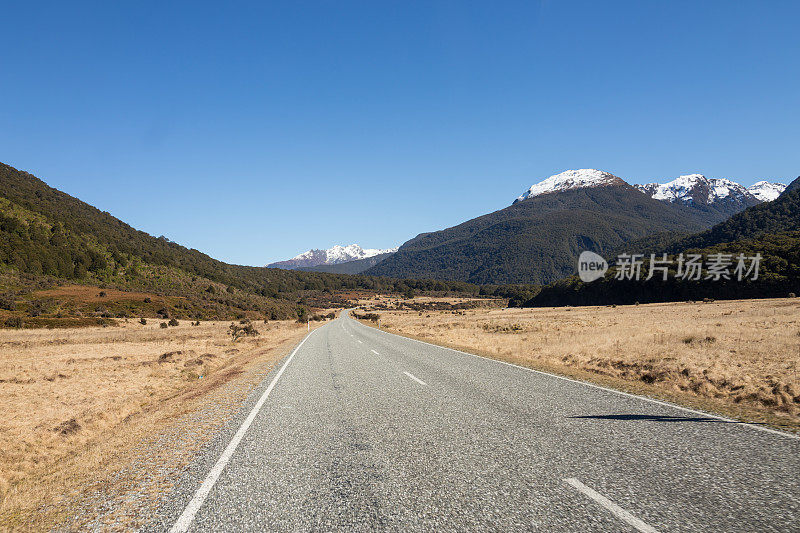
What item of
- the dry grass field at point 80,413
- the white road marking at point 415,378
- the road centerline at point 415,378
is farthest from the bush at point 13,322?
the white road marking at point 415,378

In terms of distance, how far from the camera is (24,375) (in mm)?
14789

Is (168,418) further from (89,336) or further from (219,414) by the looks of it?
(89,336)

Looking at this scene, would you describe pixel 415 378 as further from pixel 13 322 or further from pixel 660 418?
pixel 13 322

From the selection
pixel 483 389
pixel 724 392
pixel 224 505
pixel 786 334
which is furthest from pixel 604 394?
pixel 786 334

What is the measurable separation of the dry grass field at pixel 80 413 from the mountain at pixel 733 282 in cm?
8385

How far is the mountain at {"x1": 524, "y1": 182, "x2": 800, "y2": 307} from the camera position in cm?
6531

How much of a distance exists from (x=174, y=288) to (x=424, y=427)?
8948 cm

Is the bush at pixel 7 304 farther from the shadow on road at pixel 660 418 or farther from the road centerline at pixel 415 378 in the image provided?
the shadow on road at pixel 660 418

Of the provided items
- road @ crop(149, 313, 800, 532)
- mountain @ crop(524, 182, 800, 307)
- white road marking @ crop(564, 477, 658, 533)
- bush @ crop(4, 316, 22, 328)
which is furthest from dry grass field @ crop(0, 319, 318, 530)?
mountain @ crop(524, 182, 800, 307)

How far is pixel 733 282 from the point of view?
70750 mm

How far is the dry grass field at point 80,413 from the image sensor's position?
4727 millimetres

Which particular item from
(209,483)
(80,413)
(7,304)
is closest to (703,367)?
(209,483)

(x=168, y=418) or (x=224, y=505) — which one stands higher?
(x=224, y=505)

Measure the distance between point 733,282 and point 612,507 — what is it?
9053 centimetres
